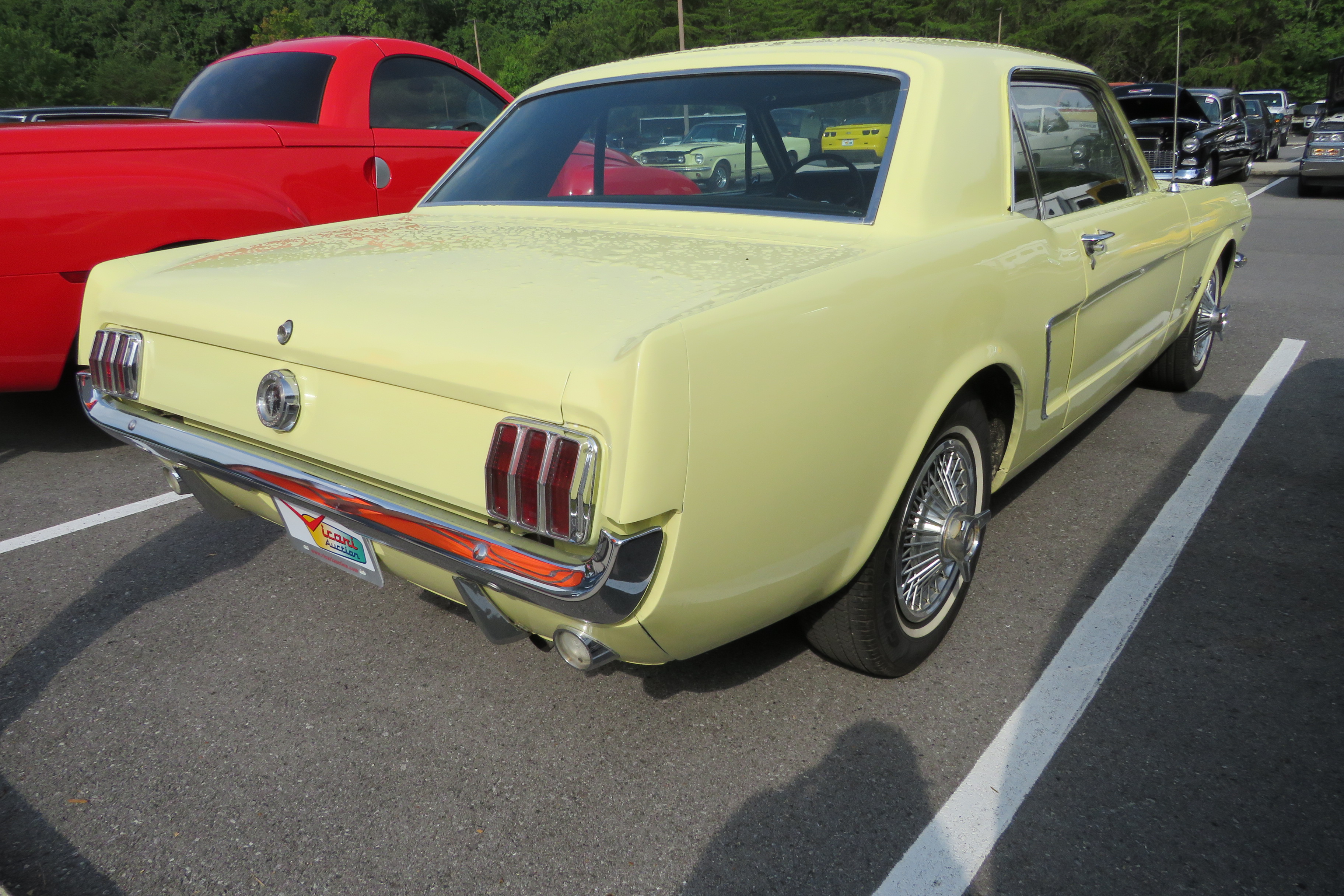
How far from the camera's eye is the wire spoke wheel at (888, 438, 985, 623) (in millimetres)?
2480

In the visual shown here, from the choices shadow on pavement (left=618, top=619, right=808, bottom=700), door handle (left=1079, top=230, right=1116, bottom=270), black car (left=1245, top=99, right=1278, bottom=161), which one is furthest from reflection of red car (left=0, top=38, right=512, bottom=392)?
black car (left=1245, top=99, right=1278, bottom=161)

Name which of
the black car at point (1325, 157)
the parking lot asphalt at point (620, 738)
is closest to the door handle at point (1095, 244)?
the parking lot asphalt at point (620, 738)

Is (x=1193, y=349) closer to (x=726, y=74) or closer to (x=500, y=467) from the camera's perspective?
(x=726, y=74)

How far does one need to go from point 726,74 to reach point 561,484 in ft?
5.63

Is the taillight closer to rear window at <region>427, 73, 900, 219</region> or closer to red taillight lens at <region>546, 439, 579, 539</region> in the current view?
red taillight lens at <region>546, 439, 579, 539</region>

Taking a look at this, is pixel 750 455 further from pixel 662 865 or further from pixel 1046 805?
pixel 1046 805

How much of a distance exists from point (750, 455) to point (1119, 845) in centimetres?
112

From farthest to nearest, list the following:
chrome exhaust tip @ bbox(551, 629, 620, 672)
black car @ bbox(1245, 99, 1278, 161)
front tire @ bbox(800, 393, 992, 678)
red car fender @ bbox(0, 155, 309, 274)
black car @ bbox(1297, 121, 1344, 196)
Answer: black car @ bbox(1245, 99, 1278, 161), black car @ bbox(1297, 121, 1344, 196), red car fender @ bbox(0, 155, 309, 274), front tire @ bbox(800, 393, 992, 678), chrome exhaust tip @ bbox(551, 629, 620, 672)

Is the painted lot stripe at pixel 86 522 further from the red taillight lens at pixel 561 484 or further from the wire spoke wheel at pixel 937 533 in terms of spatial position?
the wire spoke wheel at pixel 937 533

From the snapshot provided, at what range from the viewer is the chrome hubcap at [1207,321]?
16.0 feet

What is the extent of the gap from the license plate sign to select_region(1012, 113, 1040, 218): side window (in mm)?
1997

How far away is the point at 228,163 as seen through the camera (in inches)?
173

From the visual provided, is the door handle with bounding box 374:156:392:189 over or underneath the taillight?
over

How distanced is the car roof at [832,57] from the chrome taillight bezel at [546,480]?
1546 millimetres
